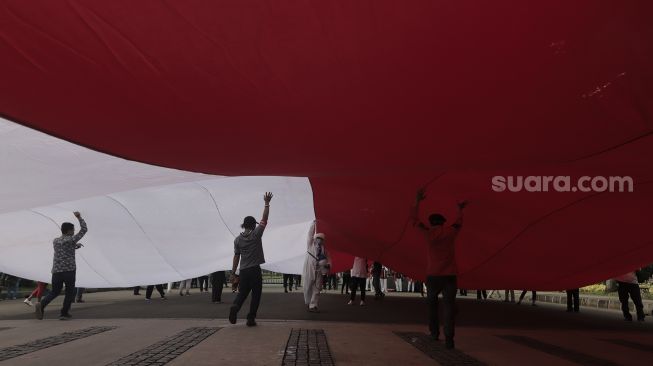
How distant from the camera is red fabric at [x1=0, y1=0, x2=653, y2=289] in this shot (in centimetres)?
282

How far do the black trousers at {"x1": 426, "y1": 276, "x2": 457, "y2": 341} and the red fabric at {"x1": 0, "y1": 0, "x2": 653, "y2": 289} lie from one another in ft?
5.33

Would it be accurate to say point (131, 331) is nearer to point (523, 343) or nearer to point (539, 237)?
point (523, 343)

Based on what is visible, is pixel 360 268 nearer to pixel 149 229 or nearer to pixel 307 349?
pixel 149 229

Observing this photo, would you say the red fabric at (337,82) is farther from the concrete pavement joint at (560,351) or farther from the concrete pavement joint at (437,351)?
the concrete pavement joint at (560,351)

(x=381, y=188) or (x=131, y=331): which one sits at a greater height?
(x=381, y=188)

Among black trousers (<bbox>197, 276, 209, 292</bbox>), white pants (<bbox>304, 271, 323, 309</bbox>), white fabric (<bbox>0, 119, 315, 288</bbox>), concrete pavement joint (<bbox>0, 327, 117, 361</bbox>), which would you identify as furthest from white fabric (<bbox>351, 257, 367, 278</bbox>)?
black trousers (<bbox>197, 276, 209, 292</bbox>)

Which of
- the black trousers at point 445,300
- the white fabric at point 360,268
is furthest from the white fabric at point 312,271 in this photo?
the black trousers at point 445,300

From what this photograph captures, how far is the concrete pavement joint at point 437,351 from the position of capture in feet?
16.7

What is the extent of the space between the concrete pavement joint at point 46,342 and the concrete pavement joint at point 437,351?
415 centimetres

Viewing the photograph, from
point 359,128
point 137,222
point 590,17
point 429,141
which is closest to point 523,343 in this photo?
point 429,141

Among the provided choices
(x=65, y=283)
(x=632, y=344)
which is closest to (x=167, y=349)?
(x=65, y=283)

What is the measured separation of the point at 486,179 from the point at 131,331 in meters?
5.23

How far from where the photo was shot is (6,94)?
12.3 ft

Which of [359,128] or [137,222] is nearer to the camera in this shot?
[359,128]
